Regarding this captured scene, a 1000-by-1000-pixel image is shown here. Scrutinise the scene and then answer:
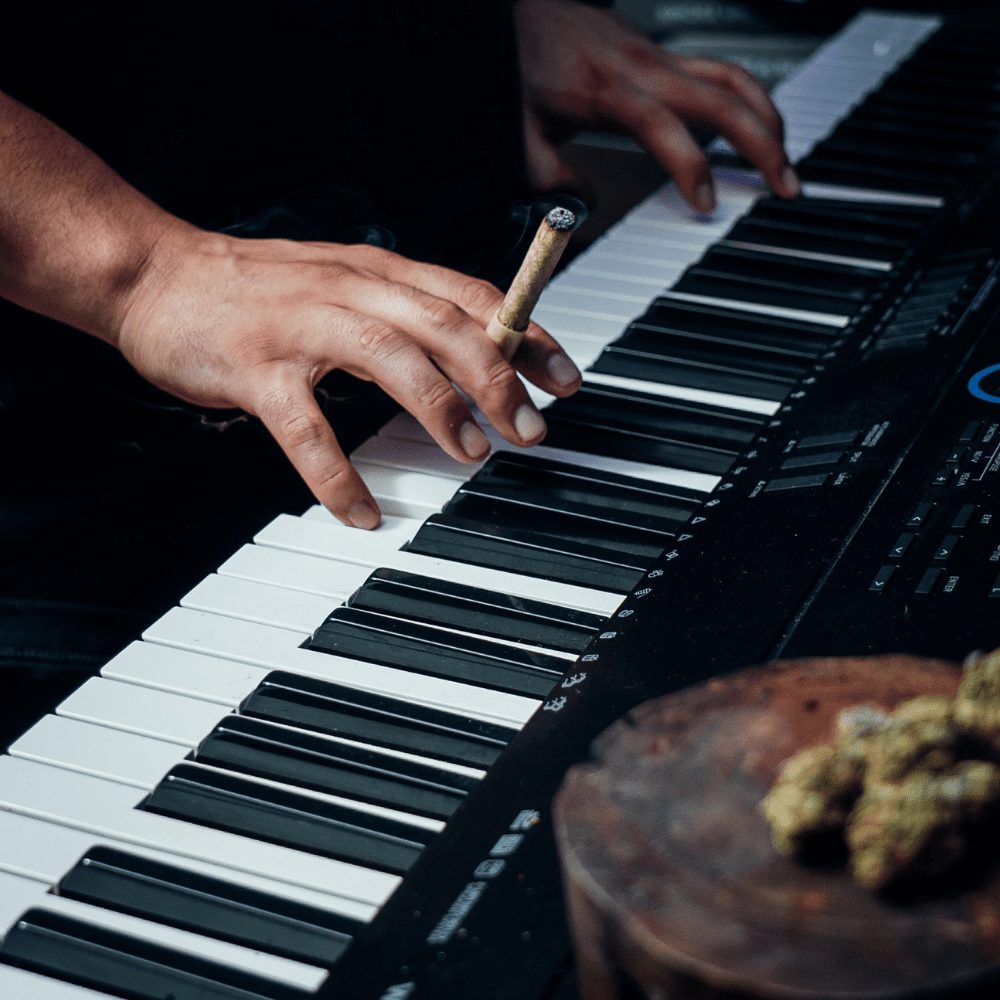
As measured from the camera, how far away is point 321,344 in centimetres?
125

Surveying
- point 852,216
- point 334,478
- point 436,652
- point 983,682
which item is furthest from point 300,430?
point 852,216

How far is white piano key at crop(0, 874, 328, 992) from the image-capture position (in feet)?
2.59

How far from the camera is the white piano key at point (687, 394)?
140 cm

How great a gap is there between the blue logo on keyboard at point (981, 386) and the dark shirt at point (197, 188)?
61 cm

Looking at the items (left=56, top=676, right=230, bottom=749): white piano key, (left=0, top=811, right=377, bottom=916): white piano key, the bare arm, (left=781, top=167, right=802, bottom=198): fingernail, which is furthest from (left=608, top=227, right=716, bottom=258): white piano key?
(left=0, top=811, right=377, bottom=916): white piano key

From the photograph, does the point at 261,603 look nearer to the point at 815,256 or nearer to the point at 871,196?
the point at 815,256

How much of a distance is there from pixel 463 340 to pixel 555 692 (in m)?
0.37

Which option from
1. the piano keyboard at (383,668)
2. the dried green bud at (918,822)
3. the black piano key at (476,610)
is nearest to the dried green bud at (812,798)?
the dried green bud at (918,822)

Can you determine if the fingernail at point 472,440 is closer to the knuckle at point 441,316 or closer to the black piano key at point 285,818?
the knuckle at point 441,316

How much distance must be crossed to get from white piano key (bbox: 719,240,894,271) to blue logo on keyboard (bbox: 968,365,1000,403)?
34 cm

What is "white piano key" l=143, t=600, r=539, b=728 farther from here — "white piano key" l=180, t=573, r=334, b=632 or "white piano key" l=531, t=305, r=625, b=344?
"white piano key" l=531, t=305, r=625, b=344

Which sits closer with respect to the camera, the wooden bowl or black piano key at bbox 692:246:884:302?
the wooden bowl

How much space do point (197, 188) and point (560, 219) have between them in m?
0.63

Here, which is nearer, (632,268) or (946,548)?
(946,548)
